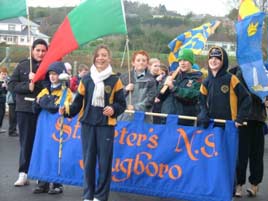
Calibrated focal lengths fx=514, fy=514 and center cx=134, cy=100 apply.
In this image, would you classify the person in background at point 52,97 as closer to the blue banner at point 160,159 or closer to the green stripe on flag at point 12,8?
the blue banner at point 160,159

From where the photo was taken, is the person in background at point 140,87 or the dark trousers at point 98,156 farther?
the person in background at point 140,87

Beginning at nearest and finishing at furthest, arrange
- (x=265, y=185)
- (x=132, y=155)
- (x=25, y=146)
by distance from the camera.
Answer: (x=132, y=155), (x=25, y=146), (x=265, y=185)

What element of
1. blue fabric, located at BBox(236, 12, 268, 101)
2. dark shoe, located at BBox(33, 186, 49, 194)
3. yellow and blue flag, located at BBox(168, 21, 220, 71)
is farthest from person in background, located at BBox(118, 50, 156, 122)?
yellow and blue flag, located at BBox(168, 21, 220, 71)

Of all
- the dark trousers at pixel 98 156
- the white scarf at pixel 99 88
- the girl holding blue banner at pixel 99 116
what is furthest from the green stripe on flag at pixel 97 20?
the dark trousers at pixel 98 156

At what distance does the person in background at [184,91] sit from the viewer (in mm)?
6426

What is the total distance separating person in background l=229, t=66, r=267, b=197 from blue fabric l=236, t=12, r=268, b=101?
2.38 feet

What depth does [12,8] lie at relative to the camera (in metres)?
6.76

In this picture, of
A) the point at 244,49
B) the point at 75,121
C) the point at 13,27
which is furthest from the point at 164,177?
the point at 13,27

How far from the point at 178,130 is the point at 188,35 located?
4.25m

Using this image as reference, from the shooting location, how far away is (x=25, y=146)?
21.6 ft

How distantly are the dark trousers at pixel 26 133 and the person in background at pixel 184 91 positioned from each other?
5.55 ft

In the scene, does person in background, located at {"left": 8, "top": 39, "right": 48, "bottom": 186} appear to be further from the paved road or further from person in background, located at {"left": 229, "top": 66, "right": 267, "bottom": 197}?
person in background, located at {"left": 229, "top": 66, "right": 267, "bottom": 197}

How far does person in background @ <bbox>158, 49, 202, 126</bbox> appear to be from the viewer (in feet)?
21.1

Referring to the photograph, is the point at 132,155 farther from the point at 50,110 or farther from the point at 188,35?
the point at 188,35
